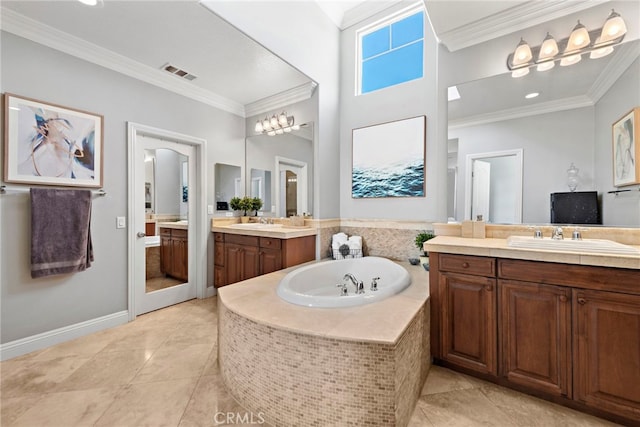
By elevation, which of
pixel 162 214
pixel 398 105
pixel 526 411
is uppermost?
pixel 398 105

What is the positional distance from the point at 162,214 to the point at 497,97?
12.2 ft

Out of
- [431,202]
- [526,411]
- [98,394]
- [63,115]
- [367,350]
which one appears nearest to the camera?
[367,350]

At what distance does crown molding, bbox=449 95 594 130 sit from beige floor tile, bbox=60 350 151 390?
3389 mm

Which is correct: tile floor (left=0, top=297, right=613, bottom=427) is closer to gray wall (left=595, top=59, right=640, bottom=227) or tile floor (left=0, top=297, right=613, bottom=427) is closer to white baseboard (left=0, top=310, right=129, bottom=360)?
white baseboard (left=0, top=310, right=129, bottom=360)

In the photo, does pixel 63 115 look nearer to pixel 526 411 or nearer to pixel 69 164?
pixel 69 164

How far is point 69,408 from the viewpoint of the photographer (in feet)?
5.02

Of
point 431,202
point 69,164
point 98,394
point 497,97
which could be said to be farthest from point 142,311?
point 497,97

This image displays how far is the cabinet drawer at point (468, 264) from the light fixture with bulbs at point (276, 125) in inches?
91.5

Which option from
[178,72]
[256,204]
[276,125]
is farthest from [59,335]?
[276,125]

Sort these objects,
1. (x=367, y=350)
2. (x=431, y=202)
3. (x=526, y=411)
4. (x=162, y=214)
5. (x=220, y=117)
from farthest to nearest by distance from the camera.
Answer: (x=220, y=117), (x=162, y=214), (x=431, y=202), (x=526, y=411), (x=367, y=350)

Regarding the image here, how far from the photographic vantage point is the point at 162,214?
3084mm

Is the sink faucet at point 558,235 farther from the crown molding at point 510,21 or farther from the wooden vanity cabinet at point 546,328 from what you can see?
the crown molding at point 510,21

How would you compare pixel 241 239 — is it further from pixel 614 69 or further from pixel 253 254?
pixel 614 69

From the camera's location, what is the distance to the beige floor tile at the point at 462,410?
1.43 meters
